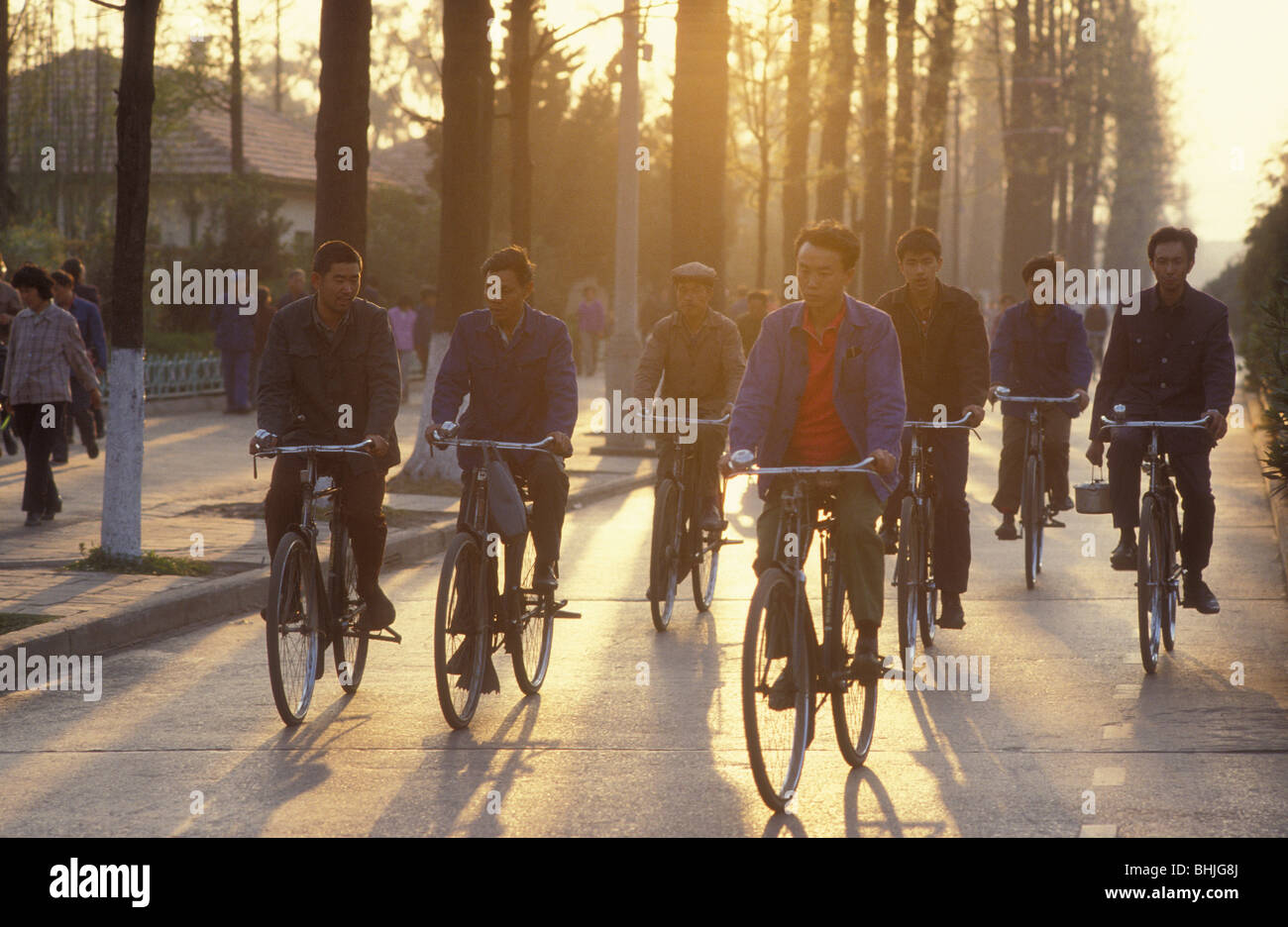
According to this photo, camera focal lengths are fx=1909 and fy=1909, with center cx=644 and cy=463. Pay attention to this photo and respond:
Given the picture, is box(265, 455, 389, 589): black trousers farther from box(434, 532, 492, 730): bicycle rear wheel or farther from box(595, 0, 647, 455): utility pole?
box(595, 0, 647, 455): utility pole

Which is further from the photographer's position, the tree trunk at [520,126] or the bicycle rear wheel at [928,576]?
the tree trunk at [520,126]

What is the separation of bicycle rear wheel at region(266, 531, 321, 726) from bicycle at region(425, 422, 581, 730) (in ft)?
1.64

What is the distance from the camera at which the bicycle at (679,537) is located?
9727mm

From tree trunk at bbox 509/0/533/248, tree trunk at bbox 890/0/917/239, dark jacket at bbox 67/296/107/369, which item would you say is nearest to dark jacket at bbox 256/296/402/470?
dark jacket at bbox 67/296/107/369

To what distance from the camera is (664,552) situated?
9.81 metres

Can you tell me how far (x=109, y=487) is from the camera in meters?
11.1

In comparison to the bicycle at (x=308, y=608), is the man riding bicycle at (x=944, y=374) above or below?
above

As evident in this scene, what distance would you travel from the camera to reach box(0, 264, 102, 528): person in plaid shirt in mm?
13219

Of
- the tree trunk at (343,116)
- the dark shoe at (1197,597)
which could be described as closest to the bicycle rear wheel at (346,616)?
the dark shoe at (1197,597)

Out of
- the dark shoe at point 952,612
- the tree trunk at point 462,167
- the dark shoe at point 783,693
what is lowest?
the dark shoe at point 952,612

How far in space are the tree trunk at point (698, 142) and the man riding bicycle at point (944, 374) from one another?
36.2 feet

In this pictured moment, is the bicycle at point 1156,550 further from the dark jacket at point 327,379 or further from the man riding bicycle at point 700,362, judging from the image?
the dark jacket at point 327,379
